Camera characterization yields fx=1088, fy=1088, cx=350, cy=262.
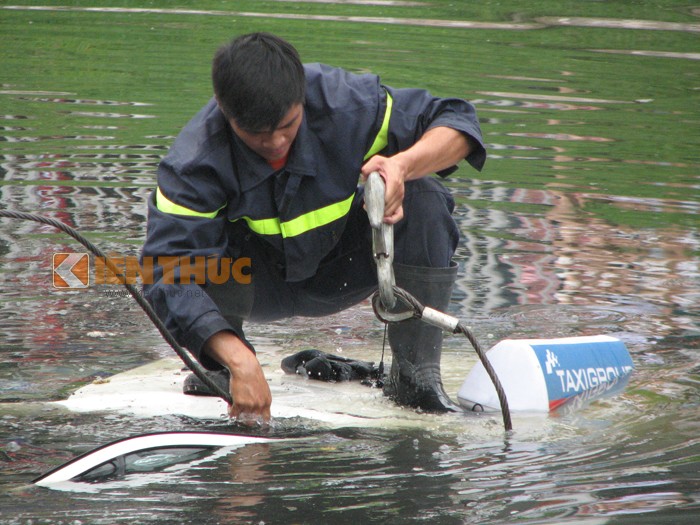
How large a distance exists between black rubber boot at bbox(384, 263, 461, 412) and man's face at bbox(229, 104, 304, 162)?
1.67 feet

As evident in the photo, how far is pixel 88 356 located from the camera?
11.8 ft

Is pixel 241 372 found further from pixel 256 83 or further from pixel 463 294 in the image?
pixel 463 294

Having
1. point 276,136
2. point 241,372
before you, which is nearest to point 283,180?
point 276,136

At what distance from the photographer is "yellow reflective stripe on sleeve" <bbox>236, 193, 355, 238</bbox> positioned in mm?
3000

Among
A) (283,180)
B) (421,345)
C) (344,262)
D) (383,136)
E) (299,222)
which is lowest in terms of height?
(421,345)

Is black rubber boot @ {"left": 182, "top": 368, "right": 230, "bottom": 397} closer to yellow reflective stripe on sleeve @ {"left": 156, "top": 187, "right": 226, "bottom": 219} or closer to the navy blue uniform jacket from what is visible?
the navy blue uniform jacket

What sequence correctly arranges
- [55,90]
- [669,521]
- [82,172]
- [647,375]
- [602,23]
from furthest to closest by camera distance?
1. [602,23]
2. [55,90]
3. [82,172]
4. [647,375]
5. [669,521]

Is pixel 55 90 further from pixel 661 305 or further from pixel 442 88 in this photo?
pixel 661 305

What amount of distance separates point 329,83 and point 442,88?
644 centimetres

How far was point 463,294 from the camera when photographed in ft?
14.1

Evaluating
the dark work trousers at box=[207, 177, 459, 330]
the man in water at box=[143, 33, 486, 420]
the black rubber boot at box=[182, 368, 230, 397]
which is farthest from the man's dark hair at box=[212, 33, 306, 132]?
the black rubber boot at box=[182, 368, 230, 397]

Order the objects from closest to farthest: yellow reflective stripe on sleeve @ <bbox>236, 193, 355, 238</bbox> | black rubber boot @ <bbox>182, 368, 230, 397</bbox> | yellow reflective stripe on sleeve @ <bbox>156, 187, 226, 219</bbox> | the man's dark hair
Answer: the man's dark hair
yellow reflective stripe on sleeve @ <bbox>156, 187, 226, 219</bbox>
yellow reflective stripe on sleeve @ <bbox>236, 193, 355, 238</bbox>
black rubber boot @ <bbox>182, 368, 230, 397</bbox>

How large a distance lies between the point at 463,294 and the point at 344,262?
1.17m

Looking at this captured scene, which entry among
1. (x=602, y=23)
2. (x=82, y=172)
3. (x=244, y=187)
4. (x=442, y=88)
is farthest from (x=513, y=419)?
(x=602, y=23)
